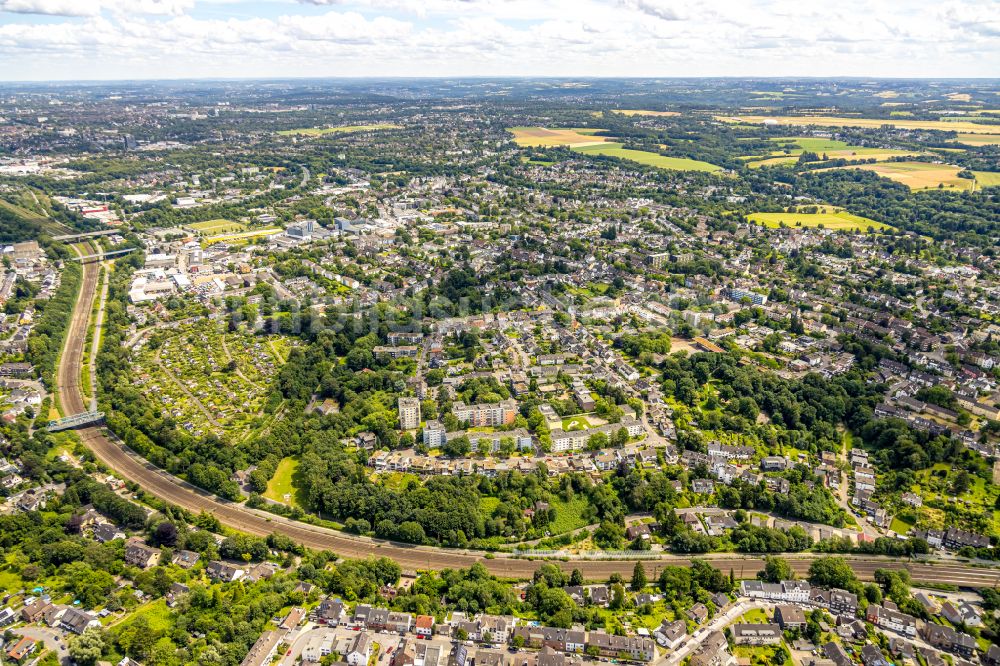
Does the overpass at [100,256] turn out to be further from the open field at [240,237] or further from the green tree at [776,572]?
the green tree at [776,572]

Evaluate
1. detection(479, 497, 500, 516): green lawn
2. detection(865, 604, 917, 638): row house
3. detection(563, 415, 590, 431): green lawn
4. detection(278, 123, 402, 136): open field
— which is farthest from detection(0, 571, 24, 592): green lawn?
detection(278, 123, 402, 136): open field

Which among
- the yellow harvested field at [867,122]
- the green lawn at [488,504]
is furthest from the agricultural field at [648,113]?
the green lawn at [488,504]

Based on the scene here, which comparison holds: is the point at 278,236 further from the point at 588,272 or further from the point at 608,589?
the point at 608,589

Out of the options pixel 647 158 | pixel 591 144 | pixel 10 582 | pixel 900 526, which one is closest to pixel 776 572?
pixel 900 526

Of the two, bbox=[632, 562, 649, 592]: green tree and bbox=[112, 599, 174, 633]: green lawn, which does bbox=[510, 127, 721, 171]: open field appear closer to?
bbox=[632, 562, 649, 592]: green tree

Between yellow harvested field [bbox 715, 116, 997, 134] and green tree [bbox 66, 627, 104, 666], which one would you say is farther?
yellow harvested field [bbox 715, 116, 997, 134]

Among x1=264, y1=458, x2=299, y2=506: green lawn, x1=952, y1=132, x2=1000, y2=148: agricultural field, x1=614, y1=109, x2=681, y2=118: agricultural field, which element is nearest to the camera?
x1=264, y1=458, x2=299, y2=506: green lawn

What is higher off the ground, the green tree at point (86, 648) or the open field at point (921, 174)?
the open field at point (921, 174)
